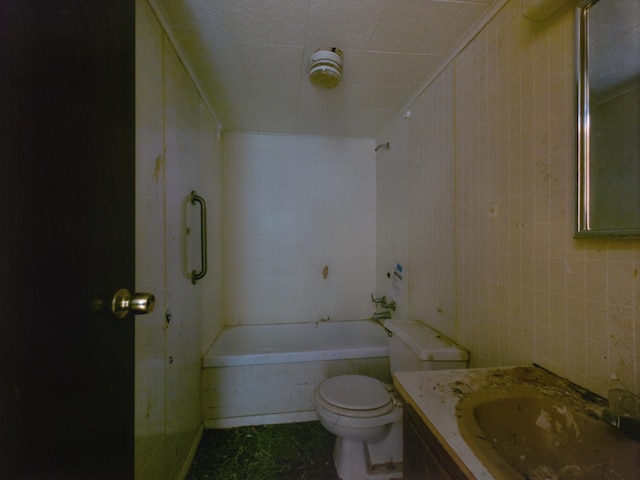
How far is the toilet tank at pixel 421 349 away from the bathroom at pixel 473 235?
7 centimetres

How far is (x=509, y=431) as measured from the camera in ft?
2.30

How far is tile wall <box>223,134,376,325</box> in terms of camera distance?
8.39 feet

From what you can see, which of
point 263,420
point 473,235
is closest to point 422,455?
point 473,235

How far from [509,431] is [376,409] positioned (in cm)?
75

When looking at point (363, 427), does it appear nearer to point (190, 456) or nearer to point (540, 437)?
point (540, 437)

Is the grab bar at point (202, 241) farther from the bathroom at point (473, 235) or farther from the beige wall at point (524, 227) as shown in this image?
the beige wall at point (524, 227)

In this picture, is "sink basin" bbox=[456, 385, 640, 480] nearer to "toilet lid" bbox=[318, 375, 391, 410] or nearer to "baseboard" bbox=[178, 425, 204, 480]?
"toilet lid" bbox=[318, 375, 391, 410]
